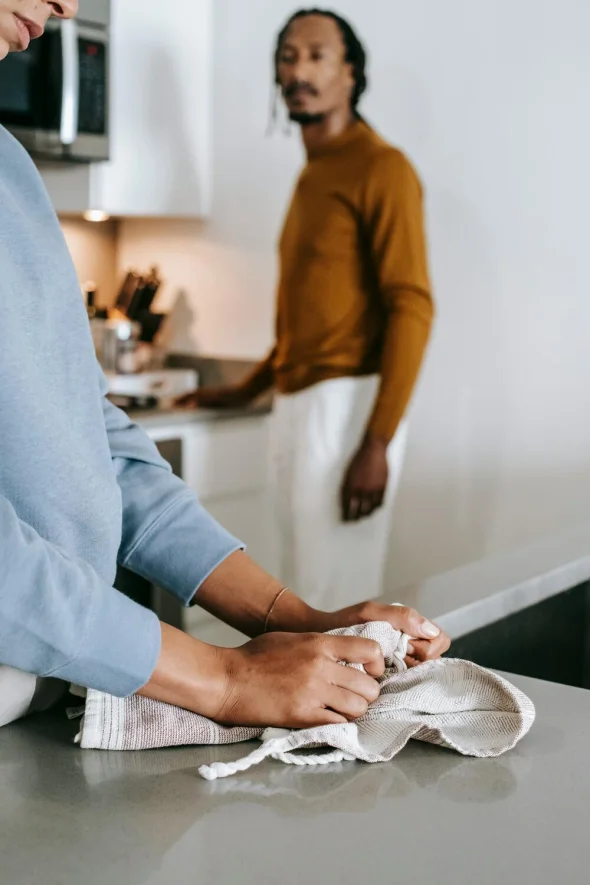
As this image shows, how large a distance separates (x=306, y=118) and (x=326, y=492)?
0.87m

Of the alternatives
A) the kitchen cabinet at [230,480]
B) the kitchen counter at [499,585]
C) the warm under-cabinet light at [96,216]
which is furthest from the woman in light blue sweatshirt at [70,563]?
the warm under-cabinet light at [96,216]

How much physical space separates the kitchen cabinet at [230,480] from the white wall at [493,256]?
1.28 ft

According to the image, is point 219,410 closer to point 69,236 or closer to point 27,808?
point 69,236

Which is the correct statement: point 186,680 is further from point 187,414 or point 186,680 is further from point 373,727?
point 187,414

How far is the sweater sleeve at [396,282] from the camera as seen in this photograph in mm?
2410

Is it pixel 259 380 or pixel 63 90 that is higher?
pixel 63 90

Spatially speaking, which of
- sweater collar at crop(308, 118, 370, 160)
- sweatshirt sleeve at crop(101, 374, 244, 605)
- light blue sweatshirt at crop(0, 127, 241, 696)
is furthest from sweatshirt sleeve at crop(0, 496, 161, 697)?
sweater collar at crop(308, 118, 370, 160)

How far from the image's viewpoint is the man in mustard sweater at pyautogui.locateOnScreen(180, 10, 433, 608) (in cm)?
242

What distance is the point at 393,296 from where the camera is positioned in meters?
2.42

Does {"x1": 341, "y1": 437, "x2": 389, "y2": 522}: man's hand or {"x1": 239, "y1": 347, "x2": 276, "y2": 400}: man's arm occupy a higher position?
{"x1": 239, "y1": 347, "x2": 276, "y2": 400}: man's arm

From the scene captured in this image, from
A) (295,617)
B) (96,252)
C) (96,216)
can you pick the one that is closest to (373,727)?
(295,617)

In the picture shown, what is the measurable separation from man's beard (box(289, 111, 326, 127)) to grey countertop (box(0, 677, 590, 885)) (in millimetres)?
1982

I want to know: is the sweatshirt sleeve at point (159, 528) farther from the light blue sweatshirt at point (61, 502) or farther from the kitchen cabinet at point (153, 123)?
the kitchen cabinet at point (153, 123)

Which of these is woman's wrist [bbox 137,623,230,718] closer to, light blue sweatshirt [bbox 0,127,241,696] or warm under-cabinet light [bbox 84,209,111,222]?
light blue sweatshirt [bbox 0,127,241,696]
